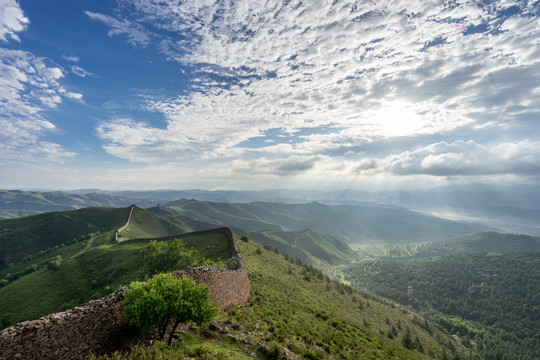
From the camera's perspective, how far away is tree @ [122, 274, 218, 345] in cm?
1302

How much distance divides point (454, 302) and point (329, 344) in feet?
726

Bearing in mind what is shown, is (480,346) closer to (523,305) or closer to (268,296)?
(523,305)

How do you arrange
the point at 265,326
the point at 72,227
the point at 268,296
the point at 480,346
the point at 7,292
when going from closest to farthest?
1. the point at 265,326
2. the point at 268,296
3. the point at 7,292
4. the point at 72,227
5. the point at 480,346

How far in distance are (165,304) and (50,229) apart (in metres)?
137

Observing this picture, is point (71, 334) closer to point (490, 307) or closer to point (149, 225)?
point (149, 225)

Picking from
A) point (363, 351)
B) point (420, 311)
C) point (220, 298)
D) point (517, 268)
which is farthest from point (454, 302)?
point (220, 298)

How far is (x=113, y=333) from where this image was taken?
14.4 meters

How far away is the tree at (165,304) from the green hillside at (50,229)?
353 feet

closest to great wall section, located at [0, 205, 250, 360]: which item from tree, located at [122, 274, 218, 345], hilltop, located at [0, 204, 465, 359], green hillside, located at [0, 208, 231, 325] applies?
tree, located at [122, 274, 218, 345]

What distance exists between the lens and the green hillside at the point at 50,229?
297ft

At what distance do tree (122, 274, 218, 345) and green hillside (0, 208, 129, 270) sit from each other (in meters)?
108

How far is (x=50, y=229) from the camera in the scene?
344 feet

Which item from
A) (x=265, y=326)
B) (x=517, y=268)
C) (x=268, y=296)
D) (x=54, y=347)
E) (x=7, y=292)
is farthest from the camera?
(x=517, y=268)

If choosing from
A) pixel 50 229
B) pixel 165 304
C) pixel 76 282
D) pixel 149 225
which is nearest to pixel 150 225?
pixel 149 225
